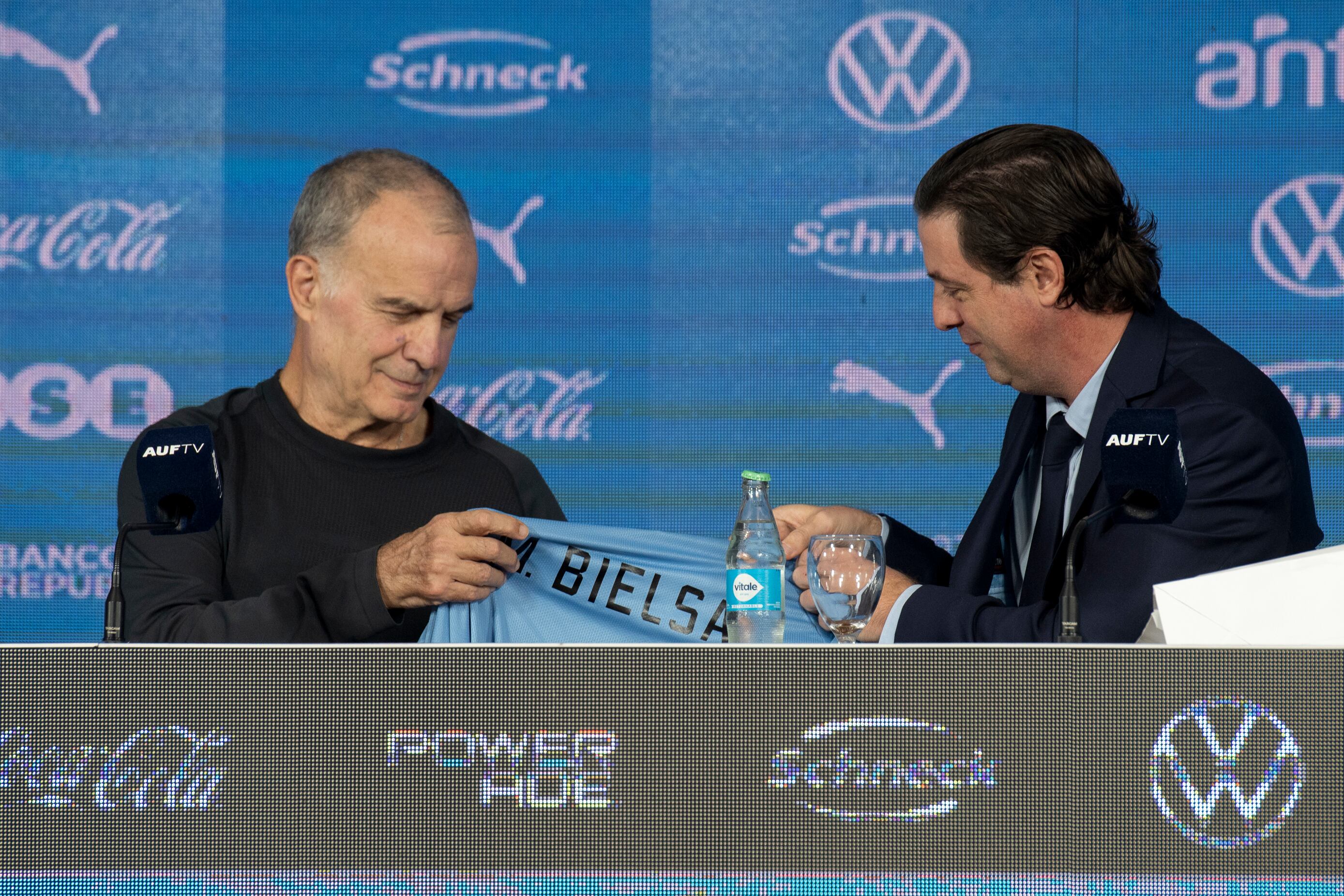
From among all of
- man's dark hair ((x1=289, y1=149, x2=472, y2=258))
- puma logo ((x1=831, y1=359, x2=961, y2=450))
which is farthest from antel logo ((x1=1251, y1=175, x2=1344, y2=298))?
man's dark hair ((x1=289, y1=149, x2=472, y2=258))

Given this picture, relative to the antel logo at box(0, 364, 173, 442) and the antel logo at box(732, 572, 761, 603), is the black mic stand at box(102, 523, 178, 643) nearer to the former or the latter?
the antel logo at box(732, 572, 761, 603)

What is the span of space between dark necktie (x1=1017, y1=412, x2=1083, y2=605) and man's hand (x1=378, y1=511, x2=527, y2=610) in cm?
80

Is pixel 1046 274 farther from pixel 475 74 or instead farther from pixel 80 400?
pixel 80 400

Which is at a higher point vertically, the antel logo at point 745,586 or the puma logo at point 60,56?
the puma logo at point 60,56

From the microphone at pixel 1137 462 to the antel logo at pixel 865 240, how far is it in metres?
2.46

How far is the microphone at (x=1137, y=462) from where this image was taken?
4.80 feet

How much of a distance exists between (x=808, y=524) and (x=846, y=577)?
36cm

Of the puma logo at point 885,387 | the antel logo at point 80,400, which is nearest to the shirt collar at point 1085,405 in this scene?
the puma logo at point 885,387

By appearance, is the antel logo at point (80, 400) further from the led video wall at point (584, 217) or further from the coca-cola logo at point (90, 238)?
the coca-cola logo at point (90, 238)

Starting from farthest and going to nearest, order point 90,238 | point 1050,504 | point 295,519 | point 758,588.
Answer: point 90,238 → point 295,519 → point 1050,504 → point 758,588

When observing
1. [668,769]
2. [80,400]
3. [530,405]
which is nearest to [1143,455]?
[668,769]

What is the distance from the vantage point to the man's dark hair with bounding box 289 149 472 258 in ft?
7.29

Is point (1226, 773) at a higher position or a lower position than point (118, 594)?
lower

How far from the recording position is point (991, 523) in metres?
2.11
